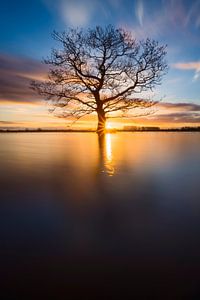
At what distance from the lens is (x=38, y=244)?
73 centimetres

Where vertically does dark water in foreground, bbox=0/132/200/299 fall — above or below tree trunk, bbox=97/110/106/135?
below

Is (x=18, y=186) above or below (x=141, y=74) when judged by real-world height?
below

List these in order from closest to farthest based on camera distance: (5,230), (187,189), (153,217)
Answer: (5,230) → (153,217) → (187,189)

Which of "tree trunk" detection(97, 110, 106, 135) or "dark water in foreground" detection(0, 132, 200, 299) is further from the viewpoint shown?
"tree trunk" detection(97, 110, 106, 135)

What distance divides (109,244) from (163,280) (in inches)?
7.7

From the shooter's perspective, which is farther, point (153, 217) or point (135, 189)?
point (135, 189)

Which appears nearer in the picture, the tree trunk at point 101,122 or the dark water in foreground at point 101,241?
the dark water in foreground at point 101,241

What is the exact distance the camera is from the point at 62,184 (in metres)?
1.57

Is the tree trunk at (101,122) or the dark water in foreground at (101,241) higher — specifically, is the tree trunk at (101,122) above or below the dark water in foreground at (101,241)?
above

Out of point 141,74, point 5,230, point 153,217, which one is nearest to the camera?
point 5,230

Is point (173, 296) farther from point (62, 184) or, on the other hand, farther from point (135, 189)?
point (62, 184)

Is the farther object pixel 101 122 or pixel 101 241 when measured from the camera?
pixel 101 122

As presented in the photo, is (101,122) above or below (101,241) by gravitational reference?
above

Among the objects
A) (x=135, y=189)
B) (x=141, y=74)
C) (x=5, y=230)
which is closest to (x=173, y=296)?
(x=5, y=230)
